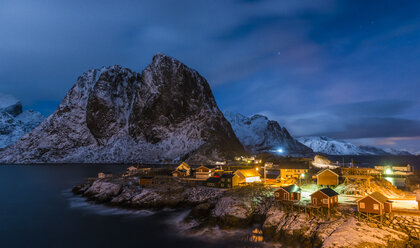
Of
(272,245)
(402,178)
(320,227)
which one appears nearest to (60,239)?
(272,245)

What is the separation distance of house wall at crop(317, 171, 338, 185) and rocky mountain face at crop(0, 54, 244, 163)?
3719 inches

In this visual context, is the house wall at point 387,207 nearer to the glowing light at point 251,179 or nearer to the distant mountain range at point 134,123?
the glowing light at point 251,179

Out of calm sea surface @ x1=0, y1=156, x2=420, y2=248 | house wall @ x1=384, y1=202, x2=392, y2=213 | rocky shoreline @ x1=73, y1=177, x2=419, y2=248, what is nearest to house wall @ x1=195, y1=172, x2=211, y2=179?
rocky shoreline @ x1=73, y1=177, x2=419, y2=248

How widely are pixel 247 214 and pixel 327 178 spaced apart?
60.7 ft

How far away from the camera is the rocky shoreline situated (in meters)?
23.0

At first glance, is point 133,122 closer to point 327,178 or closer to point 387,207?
point 327,178

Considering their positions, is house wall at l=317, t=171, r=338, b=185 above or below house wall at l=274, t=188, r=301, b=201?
above

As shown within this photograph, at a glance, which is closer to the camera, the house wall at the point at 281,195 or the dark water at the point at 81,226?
the dark water at the point at 81,226

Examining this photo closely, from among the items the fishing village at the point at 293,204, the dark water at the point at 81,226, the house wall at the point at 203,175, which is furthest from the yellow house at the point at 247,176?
the dark water at the point at 81,226

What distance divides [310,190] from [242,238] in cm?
Result: 1991

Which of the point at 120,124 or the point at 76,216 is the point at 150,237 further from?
the point at 120,124

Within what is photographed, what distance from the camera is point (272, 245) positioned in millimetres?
25469

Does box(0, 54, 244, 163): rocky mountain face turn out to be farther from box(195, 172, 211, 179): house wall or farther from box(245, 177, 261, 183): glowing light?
box(245, 177, 261, 183): glowing light

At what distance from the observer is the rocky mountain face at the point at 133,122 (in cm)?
15075
